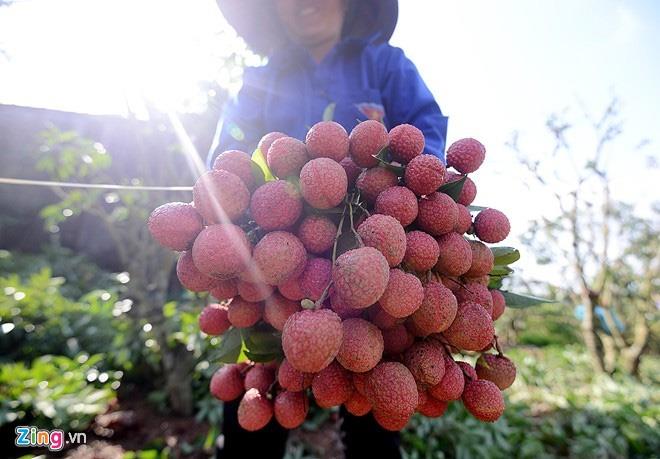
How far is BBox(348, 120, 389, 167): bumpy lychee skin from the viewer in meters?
0.54

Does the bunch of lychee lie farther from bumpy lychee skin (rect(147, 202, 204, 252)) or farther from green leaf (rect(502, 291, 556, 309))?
green leaf (rect(502, 291, 556, 309))

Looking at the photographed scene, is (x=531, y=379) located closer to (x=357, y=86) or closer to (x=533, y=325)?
(x=357, y=86)

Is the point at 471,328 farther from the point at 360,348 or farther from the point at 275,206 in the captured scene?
the point at 275,206

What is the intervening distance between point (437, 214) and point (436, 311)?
5.3 inches

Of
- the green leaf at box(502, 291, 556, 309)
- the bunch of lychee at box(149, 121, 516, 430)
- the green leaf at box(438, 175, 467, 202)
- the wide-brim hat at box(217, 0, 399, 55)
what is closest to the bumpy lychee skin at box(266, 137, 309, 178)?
the bunch of lychee at box(149, 121, 516, 430)

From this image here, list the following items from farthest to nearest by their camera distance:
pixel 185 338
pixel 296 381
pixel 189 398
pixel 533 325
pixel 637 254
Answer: pixel 533 325 → pixel 637 254 → pixel 189 398 → pixel 185 338 → pixel 296 381

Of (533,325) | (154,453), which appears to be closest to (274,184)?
(154,453)

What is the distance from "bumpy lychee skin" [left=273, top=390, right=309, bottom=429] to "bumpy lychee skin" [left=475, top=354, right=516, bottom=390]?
30cm

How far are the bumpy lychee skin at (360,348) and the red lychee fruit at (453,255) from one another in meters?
0.14

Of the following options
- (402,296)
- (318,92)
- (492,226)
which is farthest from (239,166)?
(318,92)

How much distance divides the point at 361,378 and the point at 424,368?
84 millimetres

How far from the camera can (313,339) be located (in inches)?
15.8

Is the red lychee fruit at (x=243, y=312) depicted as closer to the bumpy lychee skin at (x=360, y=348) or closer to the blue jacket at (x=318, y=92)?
the bumpy lychee skin at (x=360, y=348)

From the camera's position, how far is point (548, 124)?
4797 mm
